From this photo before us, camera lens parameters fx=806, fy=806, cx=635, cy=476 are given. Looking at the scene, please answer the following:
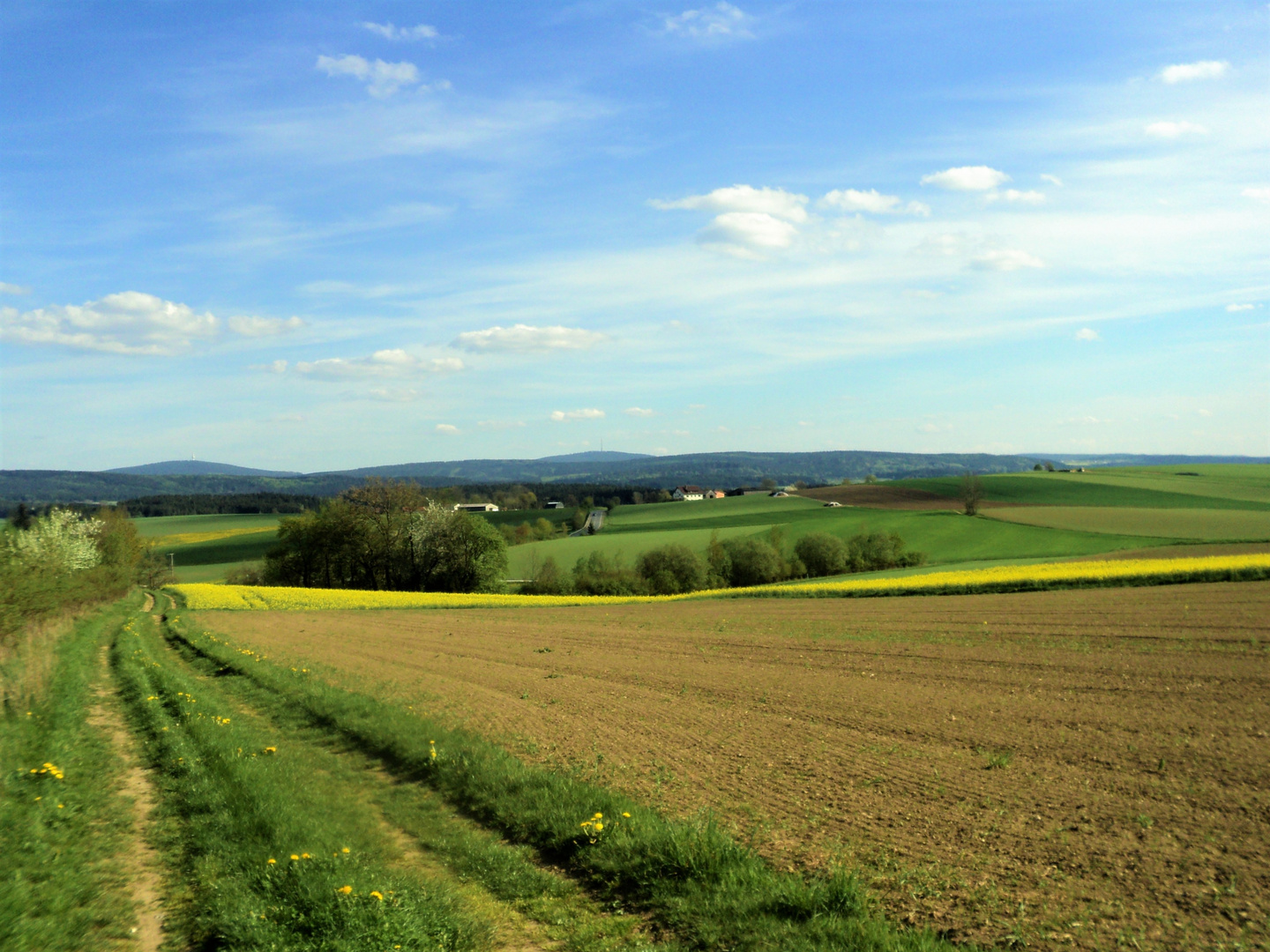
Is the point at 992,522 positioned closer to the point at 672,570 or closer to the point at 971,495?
the point at 971,495

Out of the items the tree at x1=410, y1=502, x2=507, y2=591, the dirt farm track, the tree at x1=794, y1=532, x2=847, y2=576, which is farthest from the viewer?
the tree at x1=794, y1=532, x2=847, y2=576

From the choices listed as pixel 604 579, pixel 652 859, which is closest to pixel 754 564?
pixel 604 579

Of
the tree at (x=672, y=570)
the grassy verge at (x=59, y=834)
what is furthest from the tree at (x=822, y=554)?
the grassy verge at (x=59, y=834)

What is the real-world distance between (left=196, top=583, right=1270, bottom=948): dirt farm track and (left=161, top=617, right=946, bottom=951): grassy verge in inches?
20.2

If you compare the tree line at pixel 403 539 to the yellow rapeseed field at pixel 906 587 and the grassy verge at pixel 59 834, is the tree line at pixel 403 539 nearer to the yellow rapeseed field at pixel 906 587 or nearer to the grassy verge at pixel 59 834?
the yellow rapeseed field at pixel 906 587

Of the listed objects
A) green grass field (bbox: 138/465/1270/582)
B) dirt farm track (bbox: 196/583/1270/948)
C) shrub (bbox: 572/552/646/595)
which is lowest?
shrub (bbox: 572/552/646/595)

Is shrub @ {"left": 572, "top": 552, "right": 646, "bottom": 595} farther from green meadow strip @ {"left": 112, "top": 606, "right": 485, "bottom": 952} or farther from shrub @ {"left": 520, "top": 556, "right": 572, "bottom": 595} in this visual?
green meadow strip @ {"left": 112, "top": 606, "right": 485, "bottom": 952}

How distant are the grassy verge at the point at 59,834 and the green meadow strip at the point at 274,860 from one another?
1.83ft

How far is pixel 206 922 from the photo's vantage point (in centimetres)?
652

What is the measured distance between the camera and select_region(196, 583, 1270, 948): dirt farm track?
6.72m

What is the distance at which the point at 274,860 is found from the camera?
739 cm

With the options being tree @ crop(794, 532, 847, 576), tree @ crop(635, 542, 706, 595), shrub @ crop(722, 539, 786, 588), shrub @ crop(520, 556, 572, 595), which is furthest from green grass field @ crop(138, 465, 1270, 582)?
shrub @ crop(520, 556, 572, 595)

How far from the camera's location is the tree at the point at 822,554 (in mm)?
74312

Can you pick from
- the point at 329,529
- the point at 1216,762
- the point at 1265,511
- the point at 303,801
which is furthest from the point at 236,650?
the point at 1265,511
